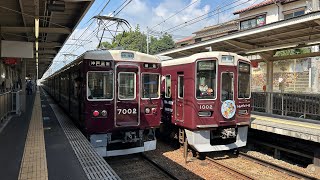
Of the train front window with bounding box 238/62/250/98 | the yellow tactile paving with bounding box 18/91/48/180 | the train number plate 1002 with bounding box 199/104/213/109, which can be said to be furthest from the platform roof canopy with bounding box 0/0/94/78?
the train front window with bounding box 238/62/250/98

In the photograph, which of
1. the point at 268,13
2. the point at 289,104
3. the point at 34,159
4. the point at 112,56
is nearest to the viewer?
the point at 34,159

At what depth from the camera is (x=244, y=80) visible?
9.46m

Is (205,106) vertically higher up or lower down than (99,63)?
lower down

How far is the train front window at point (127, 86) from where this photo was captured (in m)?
8.32

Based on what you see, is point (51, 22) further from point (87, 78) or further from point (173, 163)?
point (173, 163)

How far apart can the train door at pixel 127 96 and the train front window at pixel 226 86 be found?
2.47m

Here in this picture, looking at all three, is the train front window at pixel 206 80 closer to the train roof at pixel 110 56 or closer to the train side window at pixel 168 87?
the train roof at pixel 110 56

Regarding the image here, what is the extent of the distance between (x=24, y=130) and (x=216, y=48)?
27.6ft

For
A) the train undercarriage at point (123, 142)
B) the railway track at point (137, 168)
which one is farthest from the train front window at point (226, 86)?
the railway track at point (137, 168)

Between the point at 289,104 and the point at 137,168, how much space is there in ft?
20.2

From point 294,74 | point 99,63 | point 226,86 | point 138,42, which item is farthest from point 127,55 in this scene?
point 138,42

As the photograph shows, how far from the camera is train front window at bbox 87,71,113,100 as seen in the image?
26.1 feet

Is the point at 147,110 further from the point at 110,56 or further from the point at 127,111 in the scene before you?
the point at 110,56

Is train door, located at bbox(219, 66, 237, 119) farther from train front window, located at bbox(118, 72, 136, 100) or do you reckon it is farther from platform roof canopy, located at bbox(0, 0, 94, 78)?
platform roof canopy, located at bbox(0, 0, 94, 78)
